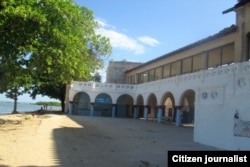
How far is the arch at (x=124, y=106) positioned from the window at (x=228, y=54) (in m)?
23.9

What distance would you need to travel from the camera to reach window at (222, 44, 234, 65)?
30.2m

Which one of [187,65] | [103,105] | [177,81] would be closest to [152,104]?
[103,105]

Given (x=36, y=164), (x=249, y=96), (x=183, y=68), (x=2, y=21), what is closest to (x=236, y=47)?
(x=183, y=68)

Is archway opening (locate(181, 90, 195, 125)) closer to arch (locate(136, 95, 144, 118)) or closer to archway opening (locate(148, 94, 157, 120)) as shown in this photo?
→ archway opening (locate(148, 94, 157, 120))

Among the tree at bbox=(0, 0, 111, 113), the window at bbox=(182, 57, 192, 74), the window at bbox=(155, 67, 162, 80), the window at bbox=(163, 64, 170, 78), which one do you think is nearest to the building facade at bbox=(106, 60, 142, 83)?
the window at bbox=(155, 67, 162, 80)

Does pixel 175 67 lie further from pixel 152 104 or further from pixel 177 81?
pixel 152 104

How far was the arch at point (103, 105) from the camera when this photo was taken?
52875 millimetres

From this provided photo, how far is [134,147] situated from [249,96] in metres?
5.08

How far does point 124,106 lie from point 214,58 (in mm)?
22687

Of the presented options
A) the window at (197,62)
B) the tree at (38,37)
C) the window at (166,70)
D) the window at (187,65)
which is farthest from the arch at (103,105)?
the tree at (38,37)

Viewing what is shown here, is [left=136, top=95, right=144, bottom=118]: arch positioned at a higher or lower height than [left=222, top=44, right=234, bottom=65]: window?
lower

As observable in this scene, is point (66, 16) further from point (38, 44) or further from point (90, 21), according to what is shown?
point (90, 21)

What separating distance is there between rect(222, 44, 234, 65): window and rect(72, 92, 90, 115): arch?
986 inches

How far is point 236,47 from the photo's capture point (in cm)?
2880
